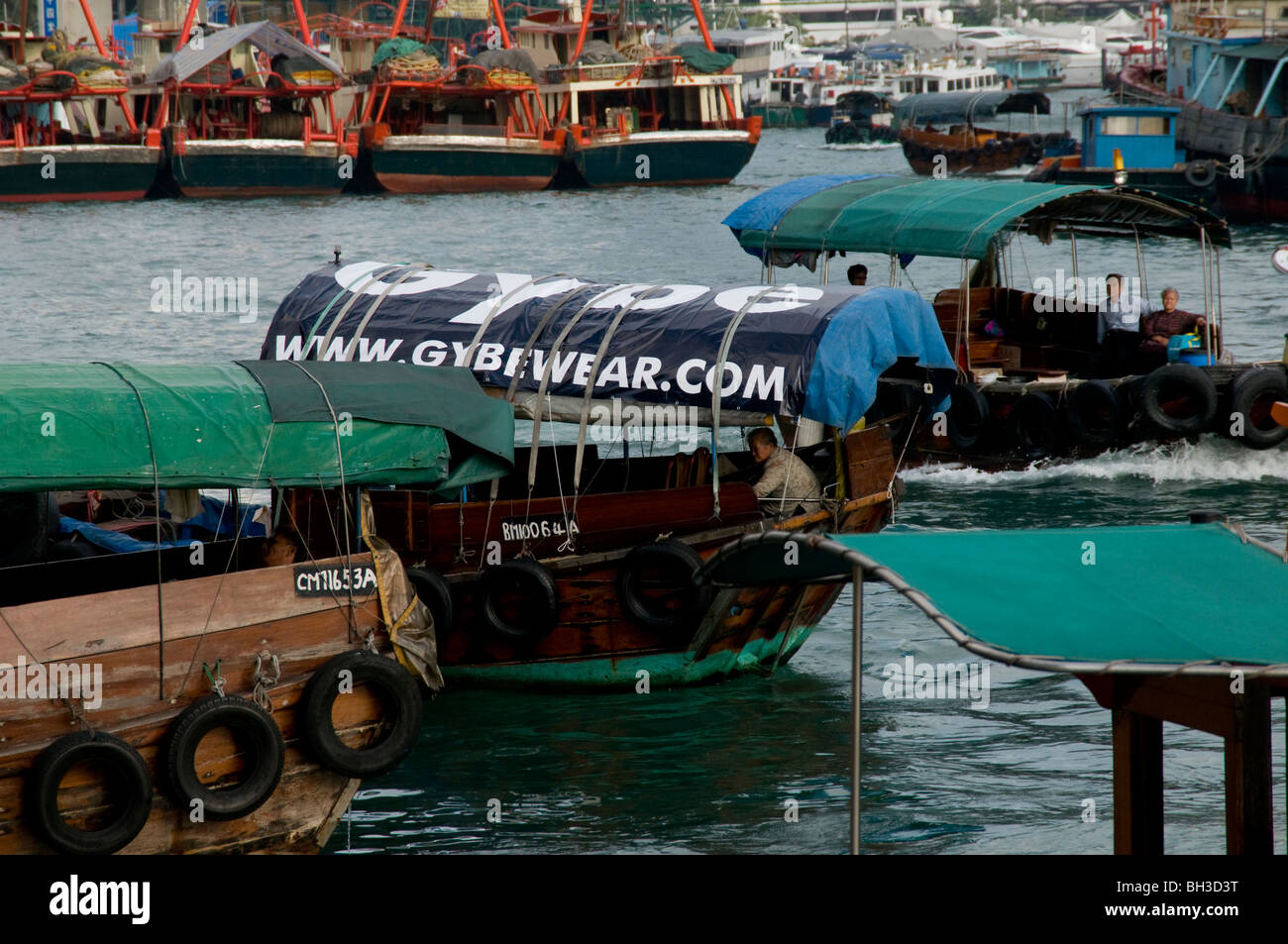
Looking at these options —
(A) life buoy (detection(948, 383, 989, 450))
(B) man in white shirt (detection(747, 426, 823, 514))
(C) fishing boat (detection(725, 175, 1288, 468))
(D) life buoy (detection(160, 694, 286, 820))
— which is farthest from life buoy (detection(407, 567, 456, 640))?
(A) life buoy (detection(948, 383, 989, 450))

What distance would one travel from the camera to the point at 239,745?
859 centimetres

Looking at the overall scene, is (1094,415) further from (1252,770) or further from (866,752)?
(1252,770)

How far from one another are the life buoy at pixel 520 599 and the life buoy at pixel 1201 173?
34.9 metres

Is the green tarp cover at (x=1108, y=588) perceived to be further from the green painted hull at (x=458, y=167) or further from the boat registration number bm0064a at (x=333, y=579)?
the green painted hull at (x=458, y=167)

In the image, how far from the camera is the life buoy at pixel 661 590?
11383mm

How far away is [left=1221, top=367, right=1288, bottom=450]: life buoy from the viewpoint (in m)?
17.3

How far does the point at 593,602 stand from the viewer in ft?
38.3

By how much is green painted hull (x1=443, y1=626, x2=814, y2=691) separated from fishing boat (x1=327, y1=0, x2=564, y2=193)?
1853 inches

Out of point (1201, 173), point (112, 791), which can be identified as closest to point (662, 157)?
point (1201, 173)

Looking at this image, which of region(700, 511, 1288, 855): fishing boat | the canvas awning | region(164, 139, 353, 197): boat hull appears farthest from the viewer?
the canvas awning

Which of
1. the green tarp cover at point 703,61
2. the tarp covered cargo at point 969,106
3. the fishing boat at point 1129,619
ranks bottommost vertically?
the fishing boat at point 1129,619

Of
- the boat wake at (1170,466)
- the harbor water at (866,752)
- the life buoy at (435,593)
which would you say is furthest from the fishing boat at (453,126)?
the life buoy at (435,593)

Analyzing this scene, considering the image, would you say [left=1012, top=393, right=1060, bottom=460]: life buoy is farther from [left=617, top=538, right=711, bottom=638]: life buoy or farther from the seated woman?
[left=617, top=538, right=711, bottom=638]: life buoy
